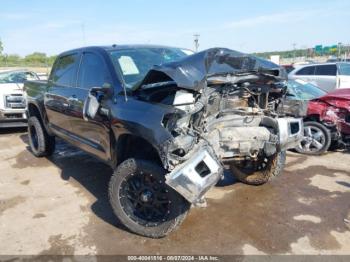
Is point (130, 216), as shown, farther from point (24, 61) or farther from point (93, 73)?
point (24, 61)

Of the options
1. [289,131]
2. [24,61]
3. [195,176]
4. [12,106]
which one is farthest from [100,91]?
[24,61]

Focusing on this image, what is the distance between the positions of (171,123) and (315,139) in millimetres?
4079

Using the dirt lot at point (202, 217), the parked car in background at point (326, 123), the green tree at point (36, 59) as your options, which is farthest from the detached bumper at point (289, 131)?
the green tree at point (36, 59)

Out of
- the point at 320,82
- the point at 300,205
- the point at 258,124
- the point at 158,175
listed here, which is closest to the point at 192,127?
the point at 158,175

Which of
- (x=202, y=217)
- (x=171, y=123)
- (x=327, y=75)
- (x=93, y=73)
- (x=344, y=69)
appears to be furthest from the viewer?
(x=327, y=75)

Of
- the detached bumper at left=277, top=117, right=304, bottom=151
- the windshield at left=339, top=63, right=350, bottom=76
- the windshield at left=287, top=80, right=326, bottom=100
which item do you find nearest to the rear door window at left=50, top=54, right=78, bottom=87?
the detached bumper at left=277, top=117, right=304, bottom=151

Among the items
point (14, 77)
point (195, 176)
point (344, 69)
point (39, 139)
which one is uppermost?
point (14, 77)

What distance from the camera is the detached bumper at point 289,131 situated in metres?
3.73

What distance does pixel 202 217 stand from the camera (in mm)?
3902

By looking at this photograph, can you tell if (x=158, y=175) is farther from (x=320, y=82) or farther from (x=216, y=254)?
(x=320, y=82)

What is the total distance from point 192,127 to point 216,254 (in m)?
1.17

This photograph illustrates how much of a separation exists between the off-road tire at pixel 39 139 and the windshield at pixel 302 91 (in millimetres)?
4539

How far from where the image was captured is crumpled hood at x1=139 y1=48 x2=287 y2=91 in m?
3.03

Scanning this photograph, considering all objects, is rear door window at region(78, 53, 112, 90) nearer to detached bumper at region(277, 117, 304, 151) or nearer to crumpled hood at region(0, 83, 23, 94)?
detached bumper at region(277, 117, 304, 151)
